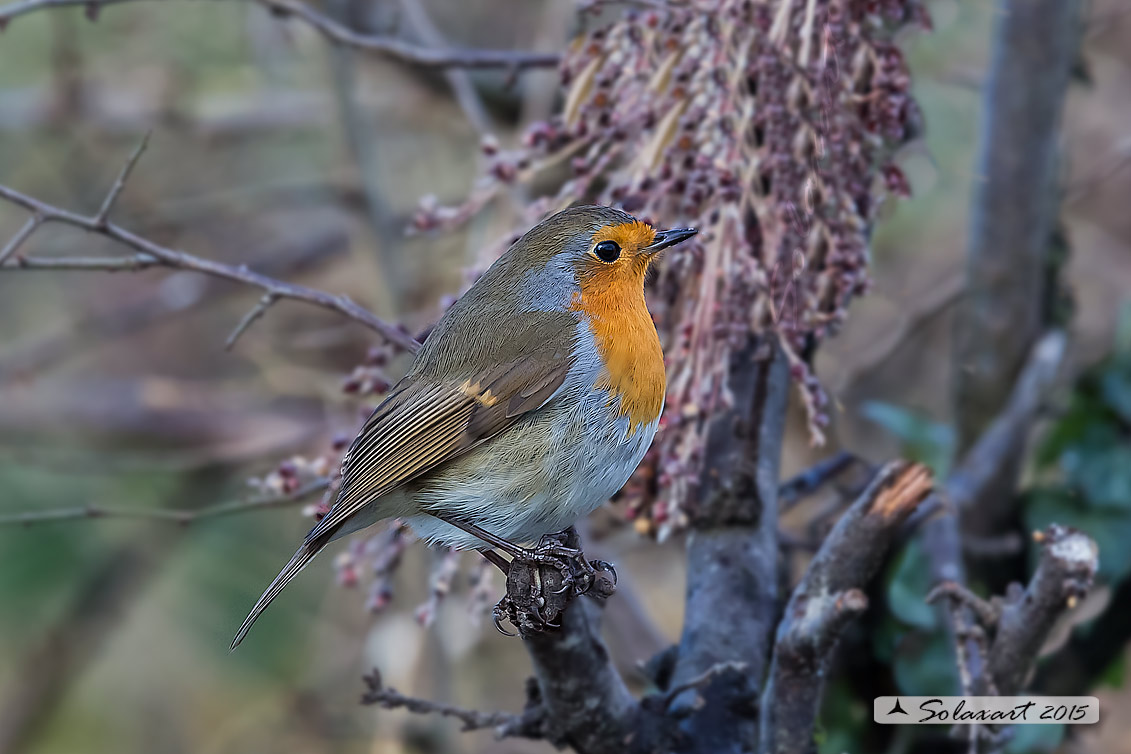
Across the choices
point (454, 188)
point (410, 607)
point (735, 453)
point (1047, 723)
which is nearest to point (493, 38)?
point (454, 188)

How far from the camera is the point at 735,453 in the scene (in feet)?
9.09

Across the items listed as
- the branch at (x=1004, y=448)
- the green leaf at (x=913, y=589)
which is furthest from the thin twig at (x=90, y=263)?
the branch at (x=1004, y=448)

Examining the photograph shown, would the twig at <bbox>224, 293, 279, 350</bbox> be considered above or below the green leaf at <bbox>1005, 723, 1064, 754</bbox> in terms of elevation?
above

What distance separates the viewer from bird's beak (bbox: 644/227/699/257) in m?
2.33

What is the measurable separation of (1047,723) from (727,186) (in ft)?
5.57

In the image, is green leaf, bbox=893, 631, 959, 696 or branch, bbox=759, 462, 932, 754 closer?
branch, bbox=759, 462, 932, 754

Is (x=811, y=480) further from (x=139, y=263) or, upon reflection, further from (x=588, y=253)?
(x=139, y=263)

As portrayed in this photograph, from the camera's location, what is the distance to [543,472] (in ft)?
7.45

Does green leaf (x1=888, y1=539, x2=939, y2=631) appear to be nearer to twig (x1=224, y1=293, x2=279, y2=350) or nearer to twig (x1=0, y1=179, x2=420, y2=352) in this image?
twig (x1=0, y1=179, x2=420, y2=352)

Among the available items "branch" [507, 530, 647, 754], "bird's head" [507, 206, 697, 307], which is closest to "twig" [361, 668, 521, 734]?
"branch" [507, 530, 647, 754]

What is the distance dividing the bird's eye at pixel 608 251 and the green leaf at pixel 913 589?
57.5 inches

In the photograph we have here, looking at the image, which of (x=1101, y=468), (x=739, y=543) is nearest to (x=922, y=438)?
(x=1101, y=468)

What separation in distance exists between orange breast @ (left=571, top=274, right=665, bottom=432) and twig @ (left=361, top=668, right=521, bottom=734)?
0.67 meters

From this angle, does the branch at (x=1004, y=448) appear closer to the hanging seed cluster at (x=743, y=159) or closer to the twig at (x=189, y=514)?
the hanging seed cluster at (x=743, y=159)
